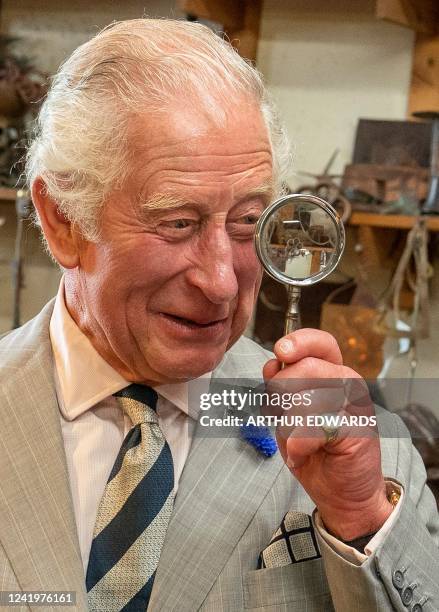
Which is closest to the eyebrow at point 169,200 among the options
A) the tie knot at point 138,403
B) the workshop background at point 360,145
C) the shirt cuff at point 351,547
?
the tie knot at point 138,403

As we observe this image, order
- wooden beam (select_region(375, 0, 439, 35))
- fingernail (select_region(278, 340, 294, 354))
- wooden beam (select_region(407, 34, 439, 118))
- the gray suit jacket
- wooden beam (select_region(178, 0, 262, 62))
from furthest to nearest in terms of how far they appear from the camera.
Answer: wooden beam (select_region(178, 0, 262, 62))
wooden beam (select_region(407, 34, 439, 118))
wooden beam (select_region(375, 0, 439, 35))
the gray suit jacket
fingernail (select_region(278, 340, 294, 354))

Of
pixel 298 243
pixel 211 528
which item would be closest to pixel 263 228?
pixel 298 243

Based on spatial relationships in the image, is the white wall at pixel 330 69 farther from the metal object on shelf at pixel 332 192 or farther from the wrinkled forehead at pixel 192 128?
the wrinkled forehead at pixel 192 128

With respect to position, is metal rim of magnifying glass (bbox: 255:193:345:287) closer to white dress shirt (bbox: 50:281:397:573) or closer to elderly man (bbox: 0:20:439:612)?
elderly man (bbox: 0:20:439:612)

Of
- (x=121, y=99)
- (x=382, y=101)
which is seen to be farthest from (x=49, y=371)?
(x=382, y=101)

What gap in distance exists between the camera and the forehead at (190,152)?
1.08 metres

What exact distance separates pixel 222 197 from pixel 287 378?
24 centimetres

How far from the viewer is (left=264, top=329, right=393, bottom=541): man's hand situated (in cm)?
93

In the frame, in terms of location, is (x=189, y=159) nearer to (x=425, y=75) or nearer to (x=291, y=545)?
(x=291, y=545)

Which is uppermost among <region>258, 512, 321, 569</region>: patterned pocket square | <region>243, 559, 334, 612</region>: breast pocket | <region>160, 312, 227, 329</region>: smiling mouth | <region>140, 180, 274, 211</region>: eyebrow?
<region>140, 180, 274, 211</region>: eyebrow

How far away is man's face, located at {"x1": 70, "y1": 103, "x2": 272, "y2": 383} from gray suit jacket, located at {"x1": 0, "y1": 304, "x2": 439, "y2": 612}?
12cm

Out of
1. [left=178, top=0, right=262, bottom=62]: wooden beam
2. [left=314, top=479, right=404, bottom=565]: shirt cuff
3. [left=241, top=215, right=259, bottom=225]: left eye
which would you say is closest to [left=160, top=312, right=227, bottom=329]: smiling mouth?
[left=241, top=215, right=259, bottom=225]: left eye

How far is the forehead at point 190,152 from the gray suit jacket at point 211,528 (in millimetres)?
270

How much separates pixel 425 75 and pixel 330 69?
23 cm
